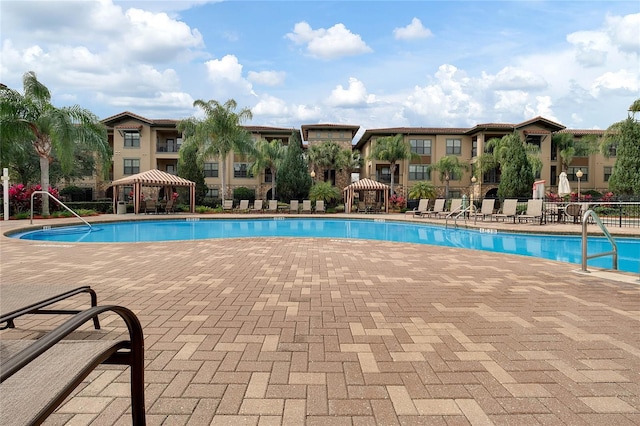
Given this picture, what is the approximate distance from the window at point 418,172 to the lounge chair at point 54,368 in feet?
116

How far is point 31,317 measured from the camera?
11.9 feet

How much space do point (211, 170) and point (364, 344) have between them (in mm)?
34946

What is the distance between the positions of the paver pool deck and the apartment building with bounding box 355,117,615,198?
3003 cm

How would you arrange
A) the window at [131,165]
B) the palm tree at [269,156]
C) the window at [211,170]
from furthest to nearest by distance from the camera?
the window at [211,170] → the window at [131,165] → the palm tree at [269,156]

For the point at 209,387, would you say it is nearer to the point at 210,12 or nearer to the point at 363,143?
the point at 210,12

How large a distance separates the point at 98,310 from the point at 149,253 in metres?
6.75

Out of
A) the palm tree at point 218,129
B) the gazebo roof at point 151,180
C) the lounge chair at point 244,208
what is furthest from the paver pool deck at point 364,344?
the palm tree at point 218,129

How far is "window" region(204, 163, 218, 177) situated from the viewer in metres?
35.7

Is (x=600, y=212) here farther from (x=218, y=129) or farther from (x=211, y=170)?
(x=211, y=170)

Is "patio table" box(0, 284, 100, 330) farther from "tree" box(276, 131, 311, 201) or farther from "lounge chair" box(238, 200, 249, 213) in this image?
"tree" box(276, 131, 311, 201)

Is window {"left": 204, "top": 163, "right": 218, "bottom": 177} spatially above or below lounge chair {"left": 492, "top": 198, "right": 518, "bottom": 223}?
above

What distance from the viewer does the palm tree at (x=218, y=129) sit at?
25484 millimetres

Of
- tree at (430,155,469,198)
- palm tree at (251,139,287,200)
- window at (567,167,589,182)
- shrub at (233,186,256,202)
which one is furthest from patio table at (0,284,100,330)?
window at (567,167,589,182)

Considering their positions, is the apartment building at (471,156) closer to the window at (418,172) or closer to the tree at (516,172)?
the window at (418,172)
